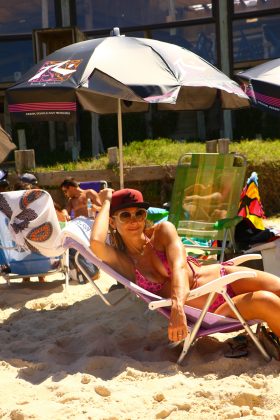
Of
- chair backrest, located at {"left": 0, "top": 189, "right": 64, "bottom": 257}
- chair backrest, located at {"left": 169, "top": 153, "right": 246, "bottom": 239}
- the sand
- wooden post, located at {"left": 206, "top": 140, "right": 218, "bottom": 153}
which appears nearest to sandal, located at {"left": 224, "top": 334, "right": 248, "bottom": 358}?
the sand

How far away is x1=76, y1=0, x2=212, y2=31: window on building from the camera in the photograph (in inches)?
578

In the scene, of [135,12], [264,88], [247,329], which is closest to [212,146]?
[264,88]

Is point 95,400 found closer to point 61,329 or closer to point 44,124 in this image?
point 61,329

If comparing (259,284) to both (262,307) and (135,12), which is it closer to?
(262,307)

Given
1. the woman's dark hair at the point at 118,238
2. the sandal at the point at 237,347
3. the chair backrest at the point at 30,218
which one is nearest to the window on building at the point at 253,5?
the chair backrest at the point at 30,218

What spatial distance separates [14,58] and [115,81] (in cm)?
917

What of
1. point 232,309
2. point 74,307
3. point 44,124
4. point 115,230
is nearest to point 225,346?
point 232,309

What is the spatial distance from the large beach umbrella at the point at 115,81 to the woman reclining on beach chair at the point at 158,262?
194cm

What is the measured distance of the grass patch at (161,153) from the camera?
416 inches

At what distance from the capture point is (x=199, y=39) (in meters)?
14.6

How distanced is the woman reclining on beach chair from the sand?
1.00 feet

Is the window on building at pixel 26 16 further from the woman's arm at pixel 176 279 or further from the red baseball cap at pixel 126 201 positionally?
the woman's arm at pixel 176 279

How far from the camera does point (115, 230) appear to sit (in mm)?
4527

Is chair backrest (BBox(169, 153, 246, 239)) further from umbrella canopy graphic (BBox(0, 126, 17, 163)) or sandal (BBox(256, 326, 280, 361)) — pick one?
sandal (BBox(256, 326, 280, 361))
